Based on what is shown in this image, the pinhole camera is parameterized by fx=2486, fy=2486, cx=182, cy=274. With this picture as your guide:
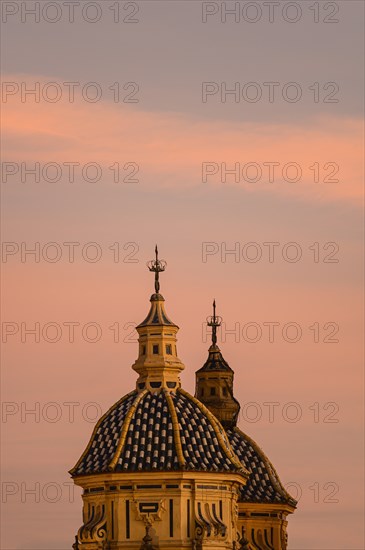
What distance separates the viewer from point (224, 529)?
129 meters

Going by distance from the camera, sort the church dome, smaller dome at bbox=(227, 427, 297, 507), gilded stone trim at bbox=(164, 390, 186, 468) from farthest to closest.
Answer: smaller dome at bbox=(227, 427, 297, 507) < the church dome < gilded stone trim at bbox=(164, 390, 186, 468)

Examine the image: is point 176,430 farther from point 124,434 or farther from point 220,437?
point 220,437

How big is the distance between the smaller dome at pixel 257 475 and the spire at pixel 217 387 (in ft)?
4.39

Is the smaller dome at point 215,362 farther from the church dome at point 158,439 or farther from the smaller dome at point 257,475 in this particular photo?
the church dome at point 158,439

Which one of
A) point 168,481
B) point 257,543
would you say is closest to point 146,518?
point 168,481

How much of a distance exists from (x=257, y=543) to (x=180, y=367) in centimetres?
1417

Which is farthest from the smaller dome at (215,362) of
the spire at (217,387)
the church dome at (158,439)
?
the church dome at (158,439)

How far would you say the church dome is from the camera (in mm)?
129250

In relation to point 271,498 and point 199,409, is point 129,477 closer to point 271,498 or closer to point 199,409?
point 199,409

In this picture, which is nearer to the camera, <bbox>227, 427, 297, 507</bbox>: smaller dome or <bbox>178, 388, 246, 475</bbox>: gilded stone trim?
<bbox>178, 388, 246, 475</bbox>: gilded stone trim

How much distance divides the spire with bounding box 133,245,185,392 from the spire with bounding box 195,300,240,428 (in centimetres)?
1071

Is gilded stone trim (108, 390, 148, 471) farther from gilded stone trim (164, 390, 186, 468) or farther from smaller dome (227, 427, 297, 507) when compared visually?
smaller dome (227, 427, 297, 507)

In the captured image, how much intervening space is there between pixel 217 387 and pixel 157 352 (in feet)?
42.1

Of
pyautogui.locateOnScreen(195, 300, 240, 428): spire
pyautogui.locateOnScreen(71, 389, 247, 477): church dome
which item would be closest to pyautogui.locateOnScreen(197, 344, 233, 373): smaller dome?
pyautogui.locateOnScreen(195, 300, 240, 428): spire
